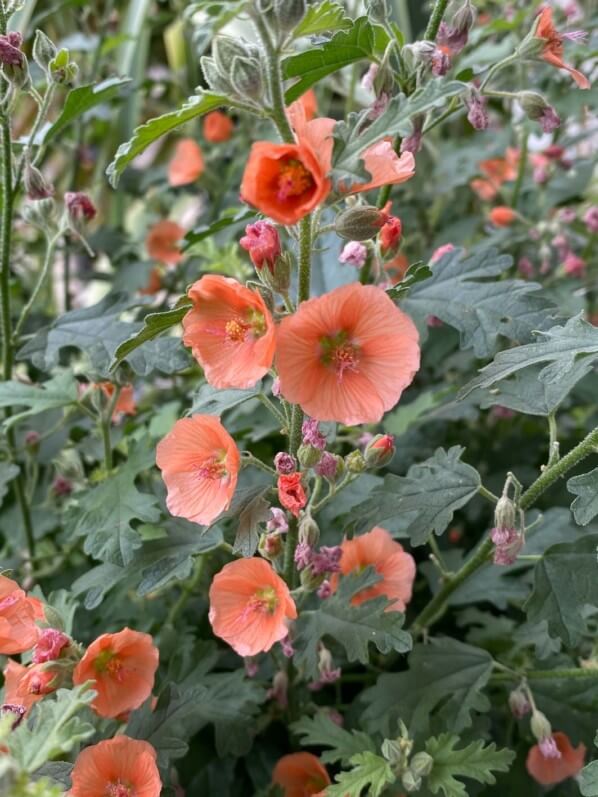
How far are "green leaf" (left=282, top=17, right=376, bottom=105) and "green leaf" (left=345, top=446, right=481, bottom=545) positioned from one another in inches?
15.0

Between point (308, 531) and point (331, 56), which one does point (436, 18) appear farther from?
point (308, 531)

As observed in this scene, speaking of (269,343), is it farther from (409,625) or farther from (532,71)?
(532,71)

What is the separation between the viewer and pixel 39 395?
103 centimetres

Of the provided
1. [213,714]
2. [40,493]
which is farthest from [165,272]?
[213,714]

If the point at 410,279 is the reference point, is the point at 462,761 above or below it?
below

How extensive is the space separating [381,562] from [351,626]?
15cm

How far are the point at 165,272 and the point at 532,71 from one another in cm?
76

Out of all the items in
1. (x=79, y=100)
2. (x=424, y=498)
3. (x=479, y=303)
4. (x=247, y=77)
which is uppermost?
(x=247, y=77)

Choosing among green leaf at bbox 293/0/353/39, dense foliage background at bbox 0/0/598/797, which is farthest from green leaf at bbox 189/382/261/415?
green leaf at bbox 293/0/353/39

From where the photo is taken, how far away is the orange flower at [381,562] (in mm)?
967

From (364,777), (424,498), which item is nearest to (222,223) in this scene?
(424,498)

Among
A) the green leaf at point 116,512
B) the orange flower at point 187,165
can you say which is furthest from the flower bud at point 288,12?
the orange flower at point 187,165

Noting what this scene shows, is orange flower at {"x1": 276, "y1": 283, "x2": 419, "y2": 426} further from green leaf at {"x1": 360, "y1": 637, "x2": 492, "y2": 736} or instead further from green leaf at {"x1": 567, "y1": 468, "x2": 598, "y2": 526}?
green leaf at {"x1": 360, "y1": 637, "x2": 492, "y2": 736}

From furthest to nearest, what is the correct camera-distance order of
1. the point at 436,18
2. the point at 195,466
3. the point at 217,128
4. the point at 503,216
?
the point at 217,128 < the point at 503,216 < the point at 436,18 < the point at 195,466
